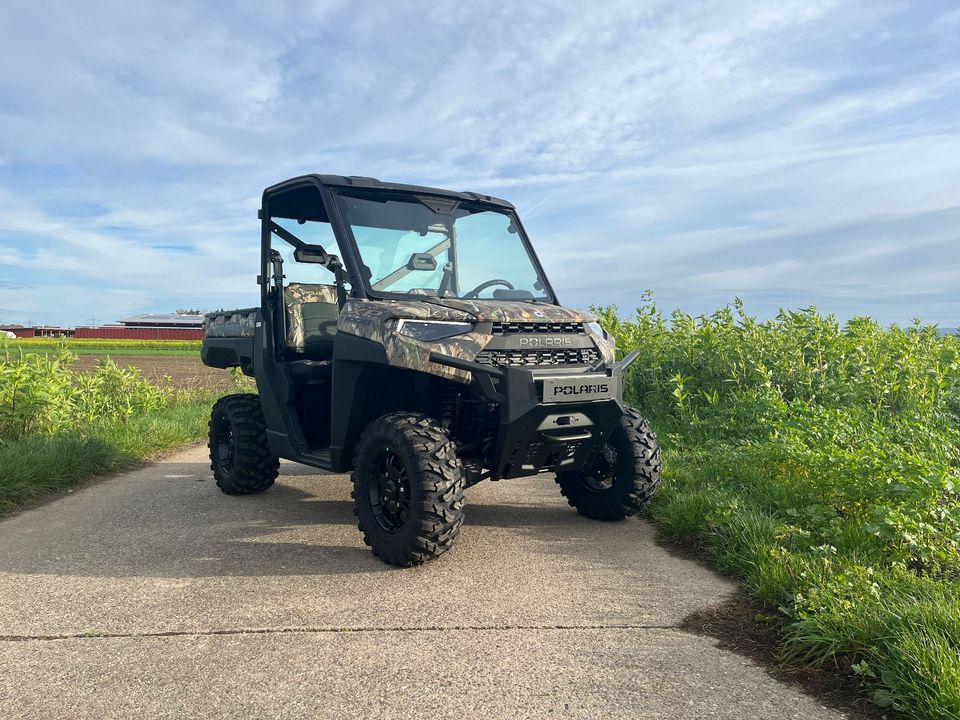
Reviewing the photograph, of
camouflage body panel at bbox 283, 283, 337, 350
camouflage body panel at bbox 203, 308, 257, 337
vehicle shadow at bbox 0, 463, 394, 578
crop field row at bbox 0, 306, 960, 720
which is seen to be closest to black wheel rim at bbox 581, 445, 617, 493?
crop field row at bbox 0, 306, 960, 720

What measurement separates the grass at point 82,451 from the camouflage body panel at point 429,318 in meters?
3.45

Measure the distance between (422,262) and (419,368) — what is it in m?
1.12

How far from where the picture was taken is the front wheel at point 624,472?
4941 mm

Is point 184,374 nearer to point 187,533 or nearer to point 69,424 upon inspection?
point 69,424

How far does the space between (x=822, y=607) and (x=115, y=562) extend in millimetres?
3869

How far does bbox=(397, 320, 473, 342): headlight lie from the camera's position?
13.6 feet

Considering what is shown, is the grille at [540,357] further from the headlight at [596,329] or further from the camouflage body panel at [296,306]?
the camouflage body panel at [296,306]

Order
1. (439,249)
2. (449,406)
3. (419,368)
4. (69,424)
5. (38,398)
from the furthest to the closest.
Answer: (69,424), (38,398), (439,249), (449,406), (419,368)

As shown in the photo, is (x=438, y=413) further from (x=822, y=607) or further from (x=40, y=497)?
(x=40, y=497)

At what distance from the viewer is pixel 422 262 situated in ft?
16.2

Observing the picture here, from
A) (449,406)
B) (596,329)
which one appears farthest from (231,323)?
(596,329)

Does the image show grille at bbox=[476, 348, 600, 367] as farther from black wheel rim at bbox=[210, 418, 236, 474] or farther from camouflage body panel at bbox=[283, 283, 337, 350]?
black wheel rim at bbox=[210, 418, 236, 474]

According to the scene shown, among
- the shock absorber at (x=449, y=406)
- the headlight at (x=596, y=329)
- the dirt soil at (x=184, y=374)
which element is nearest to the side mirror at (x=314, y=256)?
the shock absorber at (x=449, y=406)

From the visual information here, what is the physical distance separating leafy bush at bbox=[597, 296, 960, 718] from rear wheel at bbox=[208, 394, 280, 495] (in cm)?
317
